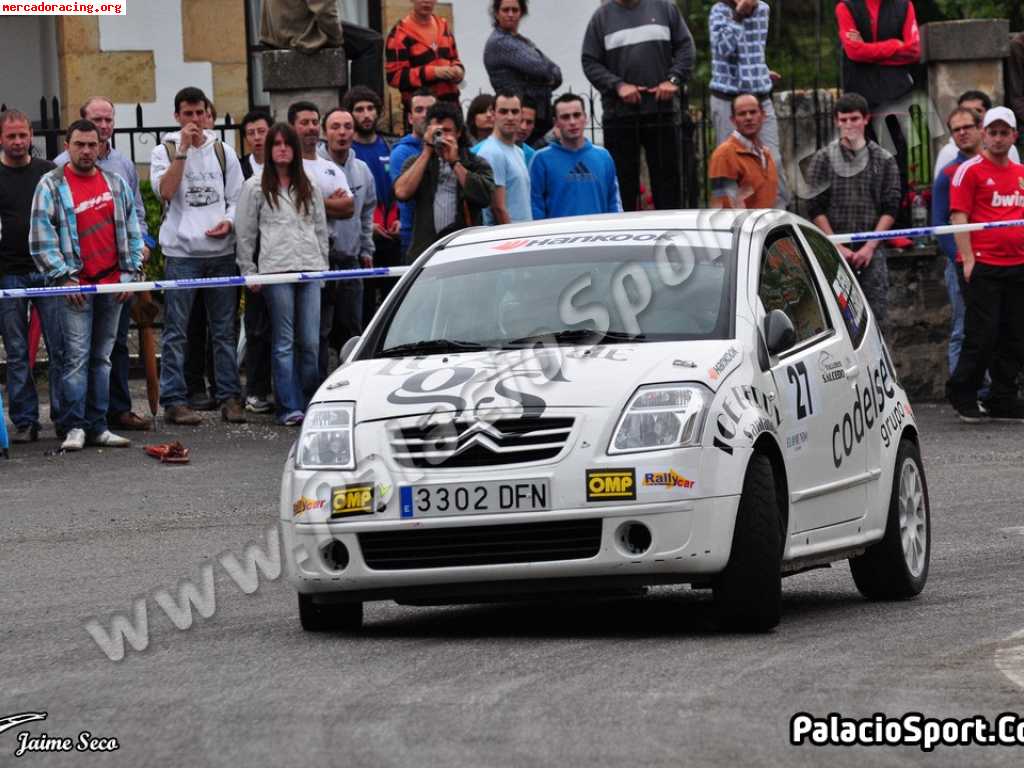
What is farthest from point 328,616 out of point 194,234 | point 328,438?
point 194,234

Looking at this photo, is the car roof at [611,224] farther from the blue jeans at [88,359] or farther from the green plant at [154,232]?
the green plant at [154,232]

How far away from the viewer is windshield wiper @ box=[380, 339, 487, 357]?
9.70 meters

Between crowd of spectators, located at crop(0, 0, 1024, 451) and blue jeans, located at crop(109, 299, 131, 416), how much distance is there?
17 mm

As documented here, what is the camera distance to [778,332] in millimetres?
9523

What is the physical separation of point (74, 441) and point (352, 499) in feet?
25.2

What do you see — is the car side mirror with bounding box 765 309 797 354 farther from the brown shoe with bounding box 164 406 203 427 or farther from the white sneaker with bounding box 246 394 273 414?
the white sneaker with bounding box 246 394 273 414

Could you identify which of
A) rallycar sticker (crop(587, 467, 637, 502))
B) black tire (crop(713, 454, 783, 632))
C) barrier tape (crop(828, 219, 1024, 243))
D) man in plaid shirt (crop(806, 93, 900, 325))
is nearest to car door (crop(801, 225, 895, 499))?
black tire (crop(713, 454, 783, 632))

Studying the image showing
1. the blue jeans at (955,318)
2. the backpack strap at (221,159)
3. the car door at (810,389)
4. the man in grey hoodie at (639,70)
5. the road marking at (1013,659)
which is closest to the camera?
the road marking at (1013,659)

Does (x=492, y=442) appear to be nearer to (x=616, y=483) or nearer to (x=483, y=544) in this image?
(x=483, y=544)

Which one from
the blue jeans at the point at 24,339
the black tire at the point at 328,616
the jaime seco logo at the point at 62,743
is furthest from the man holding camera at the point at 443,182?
the jaime seco logo at the point at 62,743

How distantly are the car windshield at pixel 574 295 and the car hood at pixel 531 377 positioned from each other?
0.56 ft

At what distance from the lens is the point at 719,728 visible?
273 inches

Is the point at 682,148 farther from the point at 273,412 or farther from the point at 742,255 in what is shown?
the point at 742,255

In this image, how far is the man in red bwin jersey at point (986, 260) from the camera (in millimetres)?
18203
